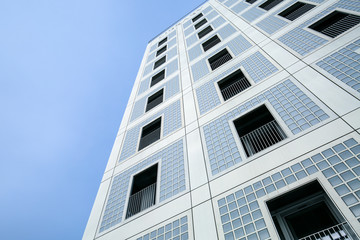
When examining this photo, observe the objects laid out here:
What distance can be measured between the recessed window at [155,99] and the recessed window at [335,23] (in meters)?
7.92

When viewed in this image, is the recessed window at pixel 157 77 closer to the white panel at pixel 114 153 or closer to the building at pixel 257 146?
the building at pixel 257 146

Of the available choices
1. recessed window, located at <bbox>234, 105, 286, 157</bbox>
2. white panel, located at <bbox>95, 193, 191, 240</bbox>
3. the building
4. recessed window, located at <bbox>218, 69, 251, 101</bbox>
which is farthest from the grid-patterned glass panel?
recessed window, located at <bbox>218, 69, 251, 101</bbox>

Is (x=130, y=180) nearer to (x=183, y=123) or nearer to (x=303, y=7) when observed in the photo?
(x=183, y=123)

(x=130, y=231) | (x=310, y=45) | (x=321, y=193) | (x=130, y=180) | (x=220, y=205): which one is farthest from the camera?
(x=130, y=180)

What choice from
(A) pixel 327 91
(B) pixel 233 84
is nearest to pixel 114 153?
(B) pixel 233 84

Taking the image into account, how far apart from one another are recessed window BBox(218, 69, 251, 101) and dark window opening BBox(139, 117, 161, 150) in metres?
3.40

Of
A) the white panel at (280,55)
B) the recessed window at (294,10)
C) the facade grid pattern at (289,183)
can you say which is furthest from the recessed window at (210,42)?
the facade grid pattern at (289,183)

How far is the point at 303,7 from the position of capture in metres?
10.3

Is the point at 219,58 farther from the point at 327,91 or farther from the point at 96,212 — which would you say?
the point at 96,212

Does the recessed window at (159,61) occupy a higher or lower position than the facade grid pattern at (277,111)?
higher

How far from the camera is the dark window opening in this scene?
379 inches

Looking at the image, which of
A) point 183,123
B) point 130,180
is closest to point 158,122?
point 183,123

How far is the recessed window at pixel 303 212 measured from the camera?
422 centimetres

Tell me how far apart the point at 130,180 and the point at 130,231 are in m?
2.20
